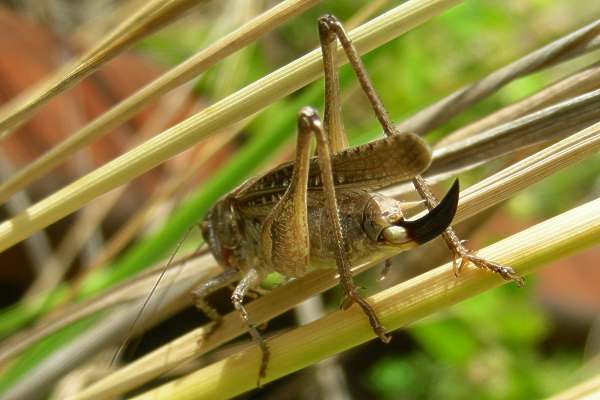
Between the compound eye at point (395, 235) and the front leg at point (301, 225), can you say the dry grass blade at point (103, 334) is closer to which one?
the front leg at point (301, 225)

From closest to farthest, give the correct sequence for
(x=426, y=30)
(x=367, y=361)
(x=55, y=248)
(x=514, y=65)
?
(x=514, y=65), (x=55, y=248), (x=367, y=361), (x=426, y=30)

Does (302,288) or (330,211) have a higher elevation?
(330,211)

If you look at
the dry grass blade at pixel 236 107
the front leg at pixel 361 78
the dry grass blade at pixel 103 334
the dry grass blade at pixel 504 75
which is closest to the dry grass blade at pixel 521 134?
the dry grass blade at pixel 504 75

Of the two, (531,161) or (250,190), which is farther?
(250,190)

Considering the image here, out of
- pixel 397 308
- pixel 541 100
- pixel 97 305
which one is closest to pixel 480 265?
pixel 397 308

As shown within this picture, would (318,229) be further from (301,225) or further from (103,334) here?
(103,334)

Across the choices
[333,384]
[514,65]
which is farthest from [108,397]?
[333,384]

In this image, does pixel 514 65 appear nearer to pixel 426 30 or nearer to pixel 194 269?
pixel 194 269

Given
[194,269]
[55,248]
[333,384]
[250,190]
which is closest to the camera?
[250,190]
